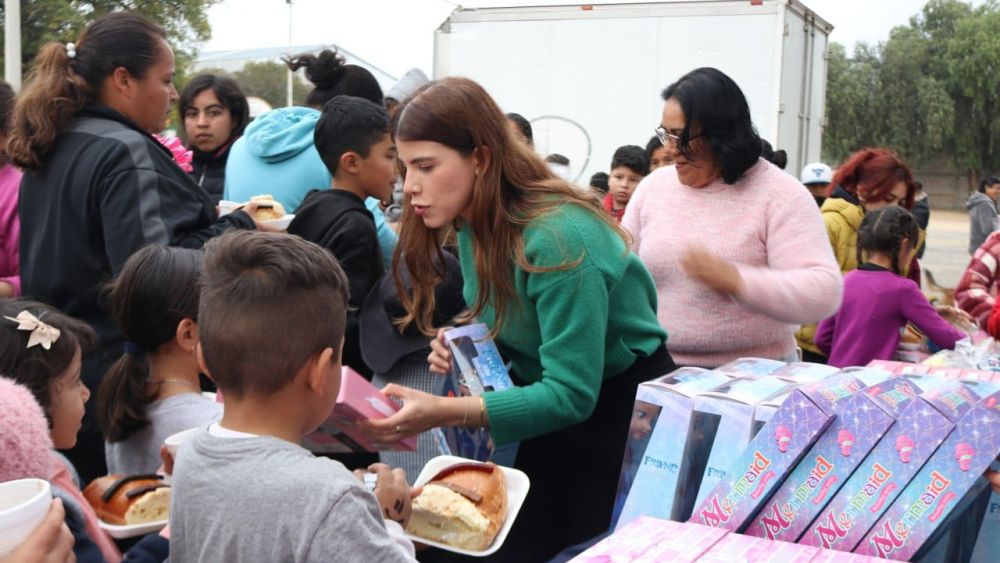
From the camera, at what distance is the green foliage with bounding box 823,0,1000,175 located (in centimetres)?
4384

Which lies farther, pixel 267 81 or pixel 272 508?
pixel 267 81

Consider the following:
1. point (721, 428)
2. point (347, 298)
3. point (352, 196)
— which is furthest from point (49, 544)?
point (352, 196)

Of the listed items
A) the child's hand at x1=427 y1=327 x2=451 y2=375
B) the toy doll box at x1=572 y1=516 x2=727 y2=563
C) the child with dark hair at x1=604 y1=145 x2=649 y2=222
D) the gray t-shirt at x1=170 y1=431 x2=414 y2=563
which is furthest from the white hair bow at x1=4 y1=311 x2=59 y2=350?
the child with dark hair at x1=604 y1=145 x2=649 y2=222

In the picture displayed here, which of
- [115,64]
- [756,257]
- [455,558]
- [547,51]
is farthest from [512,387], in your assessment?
[547,51]

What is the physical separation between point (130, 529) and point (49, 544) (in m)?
0.54

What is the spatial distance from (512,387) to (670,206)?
93 cm

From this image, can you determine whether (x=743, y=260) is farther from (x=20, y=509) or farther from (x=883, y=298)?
(x=883, y=298)

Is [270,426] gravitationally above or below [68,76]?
below

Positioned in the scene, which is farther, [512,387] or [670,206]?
[670,206]

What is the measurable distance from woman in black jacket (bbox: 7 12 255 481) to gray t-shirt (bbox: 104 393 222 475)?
0.33 meters

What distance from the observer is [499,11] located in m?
10.6

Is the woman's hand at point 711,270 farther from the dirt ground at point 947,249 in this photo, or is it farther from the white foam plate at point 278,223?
the dirt ground at point 947,249

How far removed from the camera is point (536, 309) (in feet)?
7.55

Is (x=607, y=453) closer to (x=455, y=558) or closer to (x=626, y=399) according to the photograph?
(x=626, y=399)
